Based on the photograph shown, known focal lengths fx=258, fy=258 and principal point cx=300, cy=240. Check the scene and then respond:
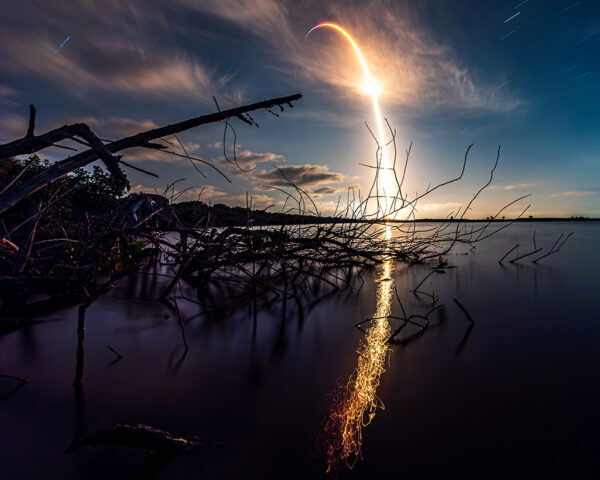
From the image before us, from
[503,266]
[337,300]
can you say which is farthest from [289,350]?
[503,266]

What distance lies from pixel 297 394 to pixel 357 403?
0.22 meters

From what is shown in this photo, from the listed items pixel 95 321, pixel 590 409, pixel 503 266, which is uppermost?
pixel 503 266

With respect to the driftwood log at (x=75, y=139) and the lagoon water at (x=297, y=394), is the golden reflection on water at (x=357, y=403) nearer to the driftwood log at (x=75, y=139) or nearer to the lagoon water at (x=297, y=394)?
the lagoon water at (x=297, y=394)

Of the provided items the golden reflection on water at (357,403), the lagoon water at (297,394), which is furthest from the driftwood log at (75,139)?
the golden reflection on water at (357,403)

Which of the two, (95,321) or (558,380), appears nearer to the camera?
(558,380)

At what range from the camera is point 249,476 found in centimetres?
65

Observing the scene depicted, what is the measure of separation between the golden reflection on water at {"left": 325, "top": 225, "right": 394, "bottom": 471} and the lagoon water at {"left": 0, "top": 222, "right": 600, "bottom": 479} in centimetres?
2

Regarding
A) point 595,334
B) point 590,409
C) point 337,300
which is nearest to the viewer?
point 590,409

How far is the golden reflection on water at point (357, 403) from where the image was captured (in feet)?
2.42

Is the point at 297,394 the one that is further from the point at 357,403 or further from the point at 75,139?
the point at 75,139

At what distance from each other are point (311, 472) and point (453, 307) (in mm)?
1762

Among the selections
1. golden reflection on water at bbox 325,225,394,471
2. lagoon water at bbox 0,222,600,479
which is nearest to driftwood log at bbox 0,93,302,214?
lagoon water at bbox 0,222,600,479

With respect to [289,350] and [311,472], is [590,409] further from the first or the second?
[289,350]

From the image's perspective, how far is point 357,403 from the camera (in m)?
0.92
